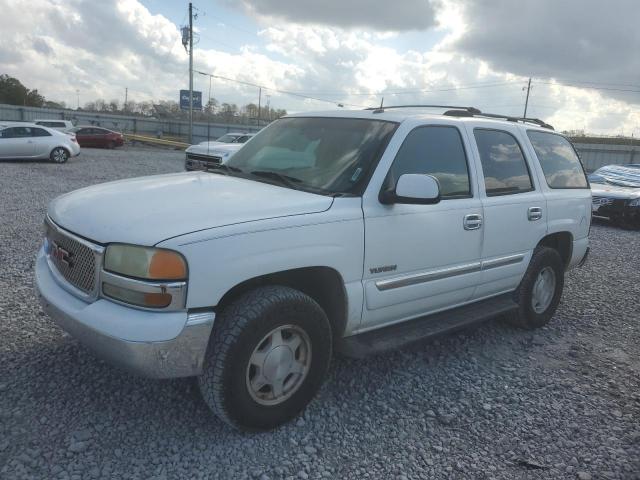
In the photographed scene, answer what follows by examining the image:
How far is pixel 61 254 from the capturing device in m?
3.02

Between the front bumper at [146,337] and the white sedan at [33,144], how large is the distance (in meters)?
18.2

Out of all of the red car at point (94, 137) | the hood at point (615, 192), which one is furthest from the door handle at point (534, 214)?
the red car at point (94, 137)

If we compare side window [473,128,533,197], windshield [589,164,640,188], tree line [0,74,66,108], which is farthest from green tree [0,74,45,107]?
side window [473,128,533,197]

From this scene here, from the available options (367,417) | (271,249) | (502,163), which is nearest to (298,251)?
(271,249)

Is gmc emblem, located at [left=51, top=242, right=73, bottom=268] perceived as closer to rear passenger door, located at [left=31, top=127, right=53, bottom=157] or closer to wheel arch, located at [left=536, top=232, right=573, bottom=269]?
wheel arch, located at [left=536, top=232, right=573, bottom=269]

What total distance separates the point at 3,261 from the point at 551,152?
5.81 meters

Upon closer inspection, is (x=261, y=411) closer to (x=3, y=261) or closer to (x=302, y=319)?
(x=302, y=319)

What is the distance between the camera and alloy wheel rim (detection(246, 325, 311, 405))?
112 inches

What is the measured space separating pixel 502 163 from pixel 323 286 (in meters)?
2.06

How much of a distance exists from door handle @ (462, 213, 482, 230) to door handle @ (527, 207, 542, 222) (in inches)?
30.3

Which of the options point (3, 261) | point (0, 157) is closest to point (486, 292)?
point (3, 261)

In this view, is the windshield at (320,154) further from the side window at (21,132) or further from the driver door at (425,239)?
the side window at (21,132)

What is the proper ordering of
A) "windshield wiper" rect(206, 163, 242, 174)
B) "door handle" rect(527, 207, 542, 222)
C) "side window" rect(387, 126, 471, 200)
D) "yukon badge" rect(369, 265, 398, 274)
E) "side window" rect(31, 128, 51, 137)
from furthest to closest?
1. "side window" rect(31, 128, 51, 137)
2. "door handle" rect(527, 207, 542, 222)
3. "windshield wiper" rect(206, 163, 242, 174)
4. "side window" rect(387, 126, 471, 200)
5. "yukon badge" rect(369, 265, 398, 274)

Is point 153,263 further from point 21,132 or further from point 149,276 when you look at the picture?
point 21,132
